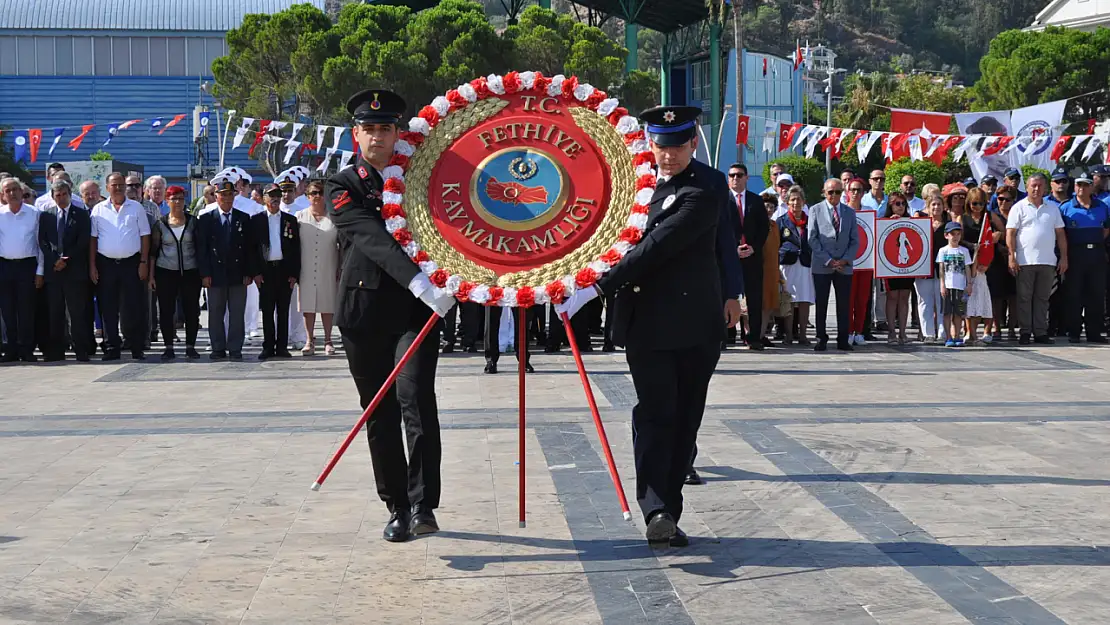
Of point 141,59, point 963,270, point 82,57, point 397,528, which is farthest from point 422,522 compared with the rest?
point 82,57

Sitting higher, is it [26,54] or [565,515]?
[26,54]

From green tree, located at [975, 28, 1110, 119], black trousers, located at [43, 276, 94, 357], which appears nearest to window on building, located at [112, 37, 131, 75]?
green tree, located at [975, 28, 1110, 119]

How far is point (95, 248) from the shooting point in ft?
49.3

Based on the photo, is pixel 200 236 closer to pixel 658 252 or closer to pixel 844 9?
pixel 658 252

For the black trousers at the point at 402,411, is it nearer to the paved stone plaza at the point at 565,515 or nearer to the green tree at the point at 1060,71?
the paved stone plaza at the point at 565,515

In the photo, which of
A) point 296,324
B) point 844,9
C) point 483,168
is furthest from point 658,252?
point 844,9

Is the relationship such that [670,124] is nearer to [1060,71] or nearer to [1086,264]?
[1086,264]

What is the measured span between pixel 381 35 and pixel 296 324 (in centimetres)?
4024

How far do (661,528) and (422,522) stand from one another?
113cm

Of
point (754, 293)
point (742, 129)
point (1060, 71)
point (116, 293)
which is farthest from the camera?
point (1060, 71)

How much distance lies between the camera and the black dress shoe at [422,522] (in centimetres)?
630

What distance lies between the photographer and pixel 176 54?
74500 millimetres

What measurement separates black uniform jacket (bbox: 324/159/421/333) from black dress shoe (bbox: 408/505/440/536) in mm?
848

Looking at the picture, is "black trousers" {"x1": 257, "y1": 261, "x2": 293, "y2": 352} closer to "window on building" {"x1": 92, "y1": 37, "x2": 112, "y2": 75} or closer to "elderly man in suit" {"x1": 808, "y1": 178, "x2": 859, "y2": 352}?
"elderly man in suit" {"x1": 808, "y1": 178, "x2": 859, "y2": 352}
